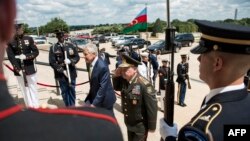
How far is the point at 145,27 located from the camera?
11508 mm

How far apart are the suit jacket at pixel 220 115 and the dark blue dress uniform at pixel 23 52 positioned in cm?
563

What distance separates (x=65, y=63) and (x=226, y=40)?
5.43m

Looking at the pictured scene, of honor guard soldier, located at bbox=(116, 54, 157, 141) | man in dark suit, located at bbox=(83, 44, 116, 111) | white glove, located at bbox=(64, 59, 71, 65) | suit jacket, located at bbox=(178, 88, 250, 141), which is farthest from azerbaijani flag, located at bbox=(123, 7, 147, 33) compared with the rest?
suit jacket, located at bbox=(178, 88, 250, 141)

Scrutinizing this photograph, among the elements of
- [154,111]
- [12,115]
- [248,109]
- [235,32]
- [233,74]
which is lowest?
[154,111]

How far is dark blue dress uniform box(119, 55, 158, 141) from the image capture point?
4.04 m

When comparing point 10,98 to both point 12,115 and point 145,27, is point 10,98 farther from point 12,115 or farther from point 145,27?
point 145,27

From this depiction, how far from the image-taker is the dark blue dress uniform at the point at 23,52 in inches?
260

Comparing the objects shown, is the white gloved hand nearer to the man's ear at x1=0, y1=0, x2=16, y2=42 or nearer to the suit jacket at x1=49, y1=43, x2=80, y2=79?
the suit jacket at x1=49, y1=43, x2=80, y2=79

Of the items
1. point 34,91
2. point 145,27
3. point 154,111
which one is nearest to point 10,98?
point 154,111

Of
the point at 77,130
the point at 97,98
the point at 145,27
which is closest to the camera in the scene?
the point at 77,130

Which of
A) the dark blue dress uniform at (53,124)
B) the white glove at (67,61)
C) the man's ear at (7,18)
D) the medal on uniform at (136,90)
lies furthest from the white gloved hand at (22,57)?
the man's ear at (7,18)

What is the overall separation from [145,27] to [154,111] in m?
7.82

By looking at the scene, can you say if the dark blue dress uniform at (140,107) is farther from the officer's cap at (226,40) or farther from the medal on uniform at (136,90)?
the officer's cap at (226,40)

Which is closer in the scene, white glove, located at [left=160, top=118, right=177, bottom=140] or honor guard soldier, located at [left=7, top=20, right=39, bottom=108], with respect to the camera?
white glove, located at [left=160, top=118, right=177, bottom=140]
